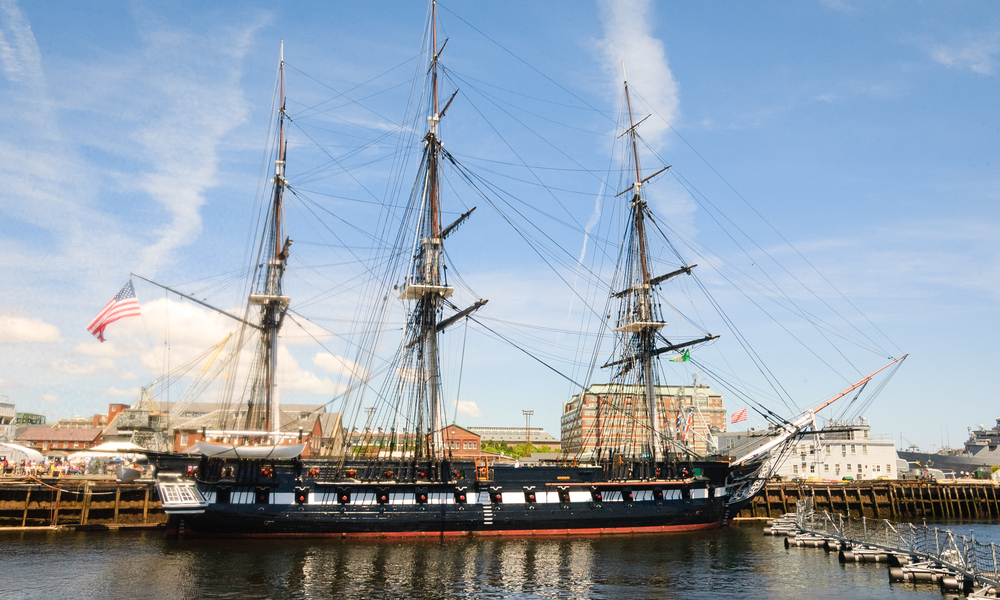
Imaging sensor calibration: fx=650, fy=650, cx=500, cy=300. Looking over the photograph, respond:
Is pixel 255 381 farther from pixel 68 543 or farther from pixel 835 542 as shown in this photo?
pixel 835 542

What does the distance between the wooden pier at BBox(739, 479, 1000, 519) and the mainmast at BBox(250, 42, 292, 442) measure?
37.1 metres

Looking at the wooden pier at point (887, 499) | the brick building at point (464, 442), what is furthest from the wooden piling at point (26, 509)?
the brick building at point (464, 442)

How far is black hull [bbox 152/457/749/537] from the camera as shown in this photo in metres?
35.2

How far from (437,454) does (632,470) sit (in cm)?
1234

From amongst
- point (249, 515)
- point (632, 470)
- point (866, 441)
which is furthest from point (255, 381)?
point (866, 441)

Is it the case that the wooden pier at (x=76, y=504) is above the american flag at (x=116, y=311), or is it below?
below

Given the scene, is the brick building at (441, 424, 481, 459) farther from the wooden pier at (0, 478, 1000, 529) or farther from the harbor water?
the harbor water

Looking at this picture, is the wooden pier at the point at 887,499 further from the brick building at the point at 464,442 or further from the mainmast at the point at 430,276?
the brick building at the point at 464,442

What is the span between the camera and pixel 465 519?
3709 centimetres

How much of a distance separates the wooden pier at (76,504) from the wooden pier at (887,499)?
4384 cm

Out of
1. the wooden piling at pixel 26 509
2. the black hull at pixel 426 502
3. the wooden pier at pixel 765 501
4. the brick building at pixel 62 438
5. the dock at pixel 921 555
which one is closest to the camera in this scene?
the dock at pixel 921 555

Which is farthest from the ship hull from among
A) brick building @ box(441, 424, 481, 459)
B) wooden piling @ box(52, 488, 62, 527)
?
brick building @ box(441, 424, 481, 459)

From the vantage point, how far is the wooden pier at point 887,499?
54.8 meters

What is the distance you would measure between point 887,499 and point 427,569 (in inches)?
1891
